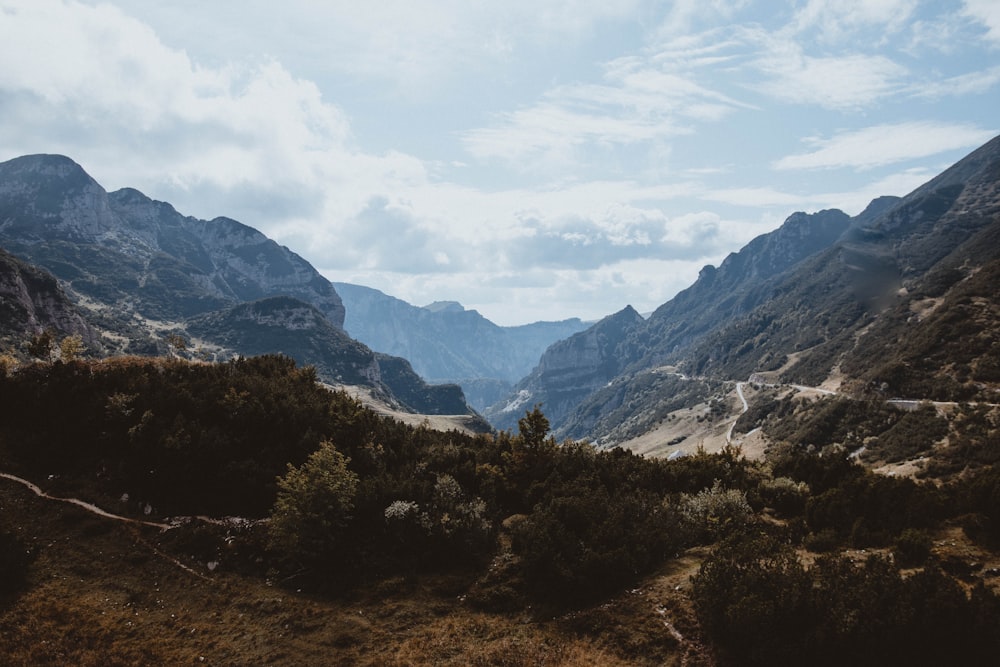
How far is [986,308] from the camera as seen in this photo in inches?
5389

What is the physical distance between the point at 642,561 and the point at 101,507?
24.1 meters

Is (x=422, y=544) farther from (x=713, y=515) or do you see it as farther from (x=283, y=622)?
(x=713, y=515)

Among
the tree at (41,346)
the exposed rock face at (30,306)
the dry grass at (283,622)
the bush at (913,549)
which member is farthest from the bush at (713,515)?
the exposed rock face at (30,306)

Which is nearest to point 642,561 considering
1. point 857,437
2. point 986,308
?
point 857,437

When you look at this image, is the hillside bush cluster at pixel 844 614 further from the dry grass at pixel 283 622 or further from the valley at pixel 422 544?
the dry grass at pixel 283 622

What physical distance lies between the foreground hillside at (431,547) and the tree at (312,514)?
0.09m

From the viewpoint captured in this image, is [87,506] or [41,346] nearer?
[87,506]

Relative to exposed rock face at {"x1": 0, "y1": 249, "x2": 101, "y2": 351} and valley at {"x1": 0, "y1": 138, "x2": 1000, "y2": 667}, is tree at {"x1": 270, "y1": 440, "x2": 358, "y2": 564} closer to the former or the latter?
valley at {"x1": 0, "y1": 138, "x2": 1000, "y2": 667}

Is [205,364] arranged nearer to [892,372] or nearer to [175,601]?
[175,601]

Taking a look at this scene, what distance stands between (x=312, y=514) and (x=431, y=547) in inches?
196

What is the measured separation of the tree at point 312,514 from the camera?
20250 millimetres

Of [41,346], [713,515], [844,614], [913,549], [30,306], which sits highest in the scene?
[30,306]

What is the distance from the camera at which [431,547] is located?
21219mm

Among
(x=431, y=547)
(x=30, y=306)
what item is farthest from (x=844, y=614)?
(x=30, y=306)
